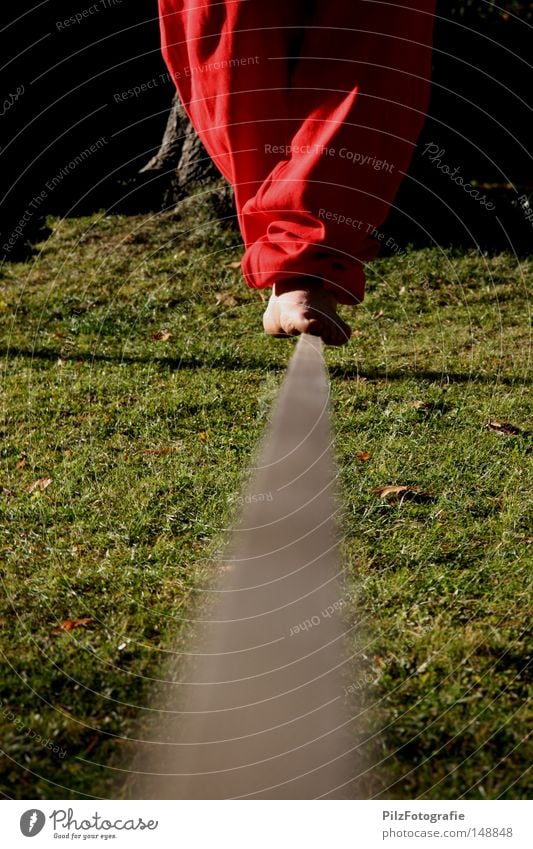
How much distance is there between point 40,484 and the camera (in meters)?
3.75

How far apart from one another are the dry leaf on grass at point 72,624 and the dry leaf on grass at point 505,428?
237 centimetres

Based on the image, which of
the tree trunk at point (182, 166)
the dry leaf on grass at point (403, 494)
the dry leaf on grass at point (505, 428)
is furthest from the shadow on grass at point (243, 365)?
the tree trunk at point (182, 166)

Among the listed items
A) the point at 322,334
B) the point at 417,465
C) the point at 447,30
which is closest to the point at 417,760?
the point at 322,334

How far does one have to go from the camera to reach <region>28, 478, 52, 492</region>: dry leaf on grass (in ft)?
12.2

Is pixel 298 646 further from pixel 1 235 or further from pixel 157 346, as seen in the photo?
pixel 1 235

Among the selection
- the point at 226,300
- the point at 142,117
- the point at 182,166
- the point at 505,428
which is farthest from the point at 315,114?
the point at 142,117

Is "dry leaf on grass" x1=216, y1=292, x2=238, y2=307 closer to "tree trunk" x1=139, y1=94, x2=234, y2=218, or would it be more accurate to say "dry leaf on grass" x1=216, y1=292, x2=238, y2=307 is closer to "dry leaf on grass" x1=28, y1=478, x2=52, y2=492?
"tree trunk" x1=139, y1=94, x2=234, y2=218

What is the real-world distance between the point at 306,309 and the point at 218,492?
2.18m

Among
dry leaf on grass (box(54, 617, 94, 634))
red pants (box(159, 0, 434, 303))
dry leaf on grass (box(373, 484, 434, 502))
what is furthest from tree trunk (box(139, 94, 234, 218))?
red pants (box(159, 0, 434, 303))

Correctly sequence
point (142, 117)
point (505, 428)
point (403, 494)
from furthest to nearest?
point (142, 117) → point (505, 428) → point (403, 494)

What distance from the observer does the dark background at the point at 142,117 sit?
4828mm

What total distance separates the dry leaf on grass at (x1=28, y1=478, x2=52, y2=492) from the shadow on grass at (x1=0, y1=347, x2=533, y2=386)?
1426 mm

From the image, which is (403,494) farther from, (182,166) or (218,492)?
(182,166)

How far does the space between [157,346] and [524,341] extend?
95.8 inches
